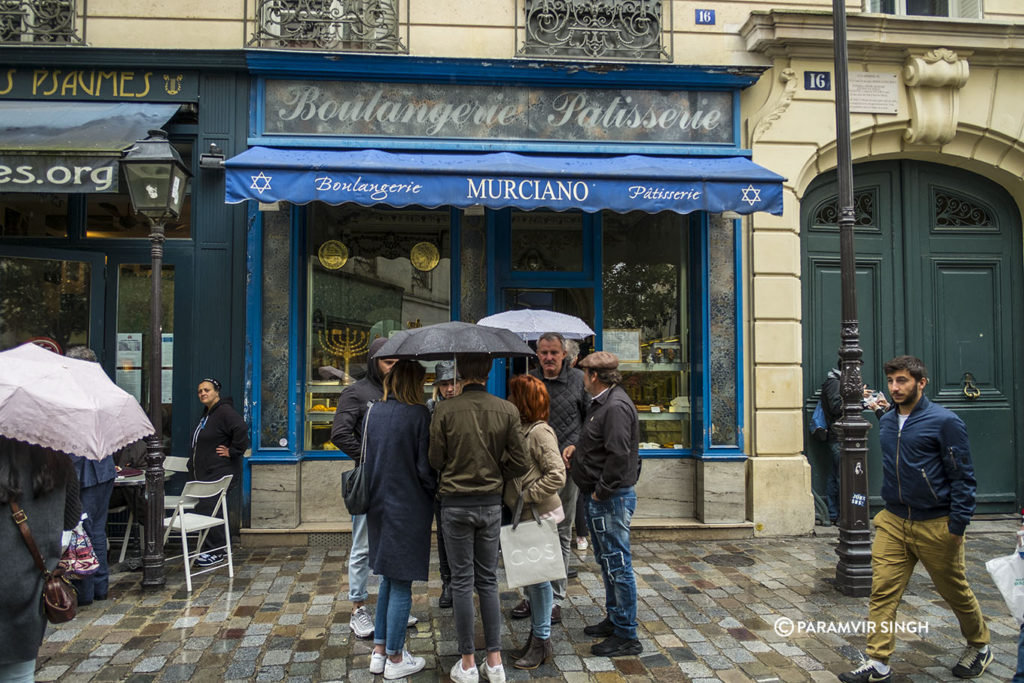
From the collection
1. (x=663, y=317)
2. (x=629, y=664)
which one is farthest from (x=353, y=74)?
(x=629, y=664)

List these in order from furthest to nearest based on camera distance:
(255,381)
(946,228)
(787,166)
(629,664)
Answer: (946,228), (787,166), (255,381), (629,664)

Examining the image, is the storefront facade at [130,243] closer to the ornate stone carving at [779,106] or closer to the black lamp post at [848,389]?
the ornate stone carving at [779,106]

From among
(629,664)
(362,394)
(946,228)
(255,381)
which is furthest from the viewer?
(946,228)

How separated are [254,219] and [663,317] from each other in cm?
445

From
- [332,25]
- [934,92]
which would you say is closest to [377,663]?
[332,25]

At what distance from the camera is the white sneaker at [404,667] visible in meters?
3.95

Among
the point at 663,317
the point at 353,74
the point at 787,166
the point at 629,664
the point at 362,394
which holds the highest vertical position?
the point at 353,74

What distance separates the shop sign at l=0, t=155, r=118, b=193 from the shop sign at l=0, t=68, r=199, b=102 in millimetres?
1273

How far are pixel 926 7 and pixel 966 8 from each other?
409mm

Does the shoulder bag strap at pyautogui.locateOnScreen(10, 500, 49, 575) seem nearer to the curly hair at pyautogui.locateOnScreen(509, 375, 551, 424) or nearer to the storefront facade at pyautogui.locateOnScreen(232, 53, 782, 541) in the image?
the curly hair at pyautogui.locateOnScreen(509, 375, 551, 424)

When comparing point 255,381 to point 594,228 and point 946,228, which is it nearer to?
point 594,228

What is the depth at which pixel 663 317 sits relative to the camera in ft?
26.2

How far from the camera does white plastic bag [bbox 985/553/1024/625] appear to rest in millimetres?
3449

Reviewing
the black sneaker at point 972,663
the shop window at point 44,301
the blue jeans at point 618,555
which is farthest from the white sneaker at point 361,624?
the shop window at point 44,301
